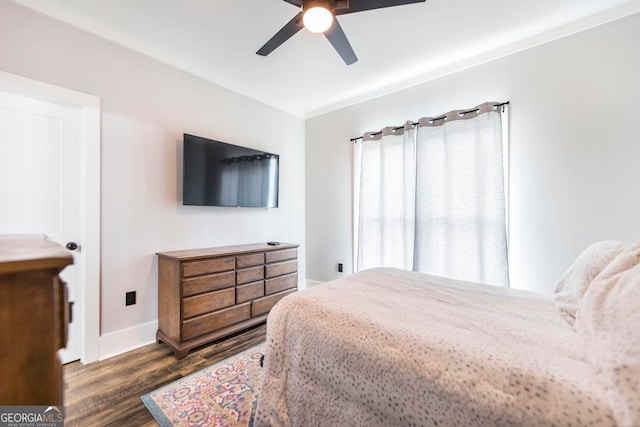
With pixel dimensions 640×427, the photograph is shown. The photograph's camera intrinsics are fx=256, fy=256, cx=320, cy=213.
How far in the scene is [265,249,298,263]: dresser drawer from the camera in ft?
9.07

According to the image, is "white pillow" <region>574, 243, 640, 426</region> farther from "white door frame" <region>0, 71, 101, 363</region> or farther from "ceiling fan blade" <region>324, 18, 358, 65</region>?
"white door frame" <region>0, 71, 101, 363</region>

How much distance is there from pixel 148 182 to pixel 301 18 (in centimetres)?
188

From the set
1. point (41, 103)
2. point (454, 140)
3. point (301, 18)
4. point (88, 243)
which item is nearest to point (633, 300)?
point (301, 18)

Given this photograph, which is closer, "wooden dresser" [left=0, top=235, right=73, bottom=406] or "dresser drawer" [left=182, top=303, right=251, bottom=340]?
"wooden dresser" [left=0, top=235, right=73, bottom=406]

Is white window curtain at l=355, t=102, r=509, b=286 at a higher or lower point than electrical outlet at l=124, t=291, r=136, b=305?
higher

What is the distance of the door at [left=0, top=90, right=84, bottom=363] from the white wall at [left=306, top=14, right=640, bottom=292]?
3.34 m

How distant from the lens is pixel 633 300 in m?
0.73

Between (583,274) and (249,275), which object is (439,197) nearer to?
(583,274)

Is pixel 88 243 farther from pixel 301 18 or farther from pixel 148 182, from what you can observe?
pixel 301 18

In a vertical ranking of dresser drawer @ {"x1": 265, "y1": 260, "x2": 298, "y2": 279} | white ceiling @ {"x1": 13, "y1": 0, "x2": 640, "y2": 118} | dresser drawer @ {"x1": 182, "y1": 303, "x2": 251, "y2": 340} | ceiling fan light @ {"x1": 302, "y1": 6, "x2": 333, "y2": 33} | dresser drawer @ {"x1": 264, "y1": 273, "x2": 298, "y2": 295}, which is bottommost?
dresser drawer @ {"x1": 182, "y1": 303, "x2": 251, "y2": 340}

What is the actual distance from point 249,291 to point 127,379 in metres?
1.07

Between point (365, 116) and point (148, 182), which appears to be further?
point (365, 116)

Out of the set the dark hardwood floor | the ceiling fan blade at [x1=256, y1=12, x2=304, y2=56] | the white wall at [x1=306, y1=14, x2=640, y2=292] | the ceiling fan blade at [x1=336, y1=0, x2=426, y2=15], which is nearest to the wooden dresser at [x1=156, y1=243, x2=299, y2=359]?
the dark hardwood floor

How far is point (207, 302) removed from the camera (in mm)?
2223
